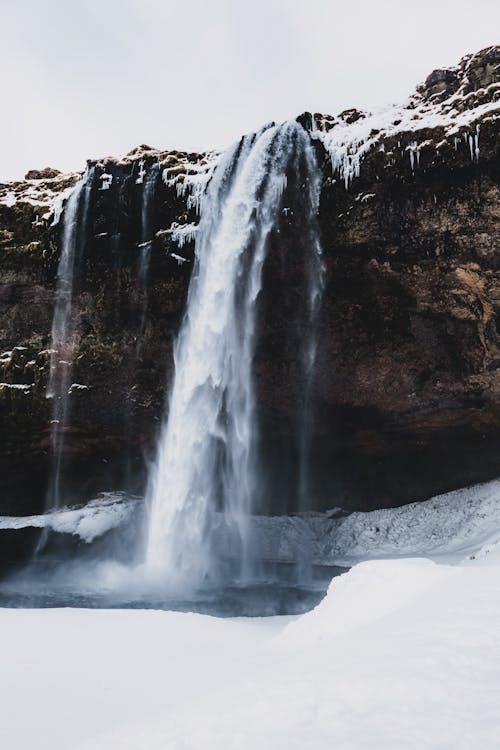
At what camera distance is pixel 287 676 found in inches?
115

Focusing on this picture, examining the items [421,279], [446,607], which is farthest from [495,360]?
[446,607]

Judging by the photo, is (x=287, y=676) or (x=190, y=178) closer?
(x=287, y=676)

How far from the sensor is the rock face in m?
15.5

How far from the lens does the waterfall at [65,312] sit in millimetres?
18578

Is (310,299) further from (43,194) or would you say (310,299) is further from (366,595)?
(366,595)

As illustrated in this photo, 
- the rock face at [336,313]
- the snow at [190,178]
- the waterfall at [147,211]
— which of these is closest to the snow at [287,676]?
the rock face at [336,313]

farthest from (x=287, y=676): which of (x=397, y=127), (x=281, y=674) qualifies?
(x=397, y=127)

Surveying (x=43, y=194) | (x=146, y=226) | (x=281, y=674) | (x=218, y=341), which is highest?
(x=43, y=194)

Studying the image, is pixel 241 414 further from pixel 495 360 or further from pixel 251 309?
pixel 495 360

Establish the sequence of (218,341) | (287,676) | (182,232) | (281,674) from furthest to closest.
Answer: (182,232) → (218,341) → (281,674) → (287,676)

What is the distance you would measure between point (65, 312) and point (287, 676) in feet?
59.8

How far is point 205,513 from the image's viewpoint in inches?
706

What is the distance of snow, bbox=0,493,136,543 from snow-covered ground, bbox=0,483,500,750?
13.4 m

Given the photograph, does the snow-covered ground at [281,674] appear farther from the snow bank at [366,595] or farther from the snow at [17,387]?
the snow at [17,387]
